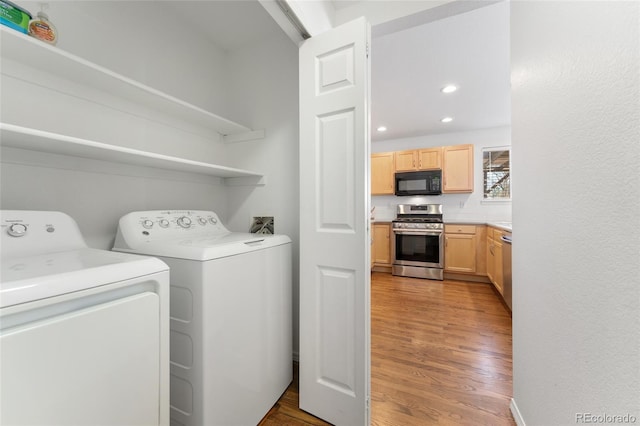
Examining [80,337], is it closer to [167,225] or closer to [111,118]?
[167,225]

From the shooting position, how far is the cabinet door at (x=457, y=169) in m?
3.99

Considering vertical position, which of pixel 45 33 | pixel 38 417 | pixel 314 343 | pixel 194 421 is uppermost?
pixel 45 33

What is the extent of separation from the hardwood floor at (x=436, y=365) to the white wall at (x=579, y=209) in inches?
14.2

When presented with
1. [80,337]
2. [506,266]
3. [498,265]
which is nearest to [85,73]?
[80,337]

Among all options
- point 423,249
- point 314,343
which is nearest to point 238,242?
point 314,343

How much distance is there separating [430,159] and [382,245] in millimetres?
1726

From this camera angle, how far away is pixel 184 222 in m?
1.51

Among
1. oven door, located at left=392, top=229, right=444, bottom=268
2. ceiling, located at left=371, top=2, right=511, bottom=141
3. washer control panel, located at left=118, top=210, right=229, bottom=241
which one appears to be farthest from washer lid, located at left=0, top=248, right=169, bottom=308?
oven door, located at left=392, top=229, right=444, bottom=268

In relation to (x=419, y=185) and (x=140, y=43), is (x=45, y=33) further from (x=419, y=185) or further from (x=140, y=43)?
(x=419, y=185)

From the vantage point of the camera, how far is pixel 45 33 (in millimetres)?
1026

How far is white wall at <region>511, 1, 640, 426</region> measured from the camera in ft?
1.83

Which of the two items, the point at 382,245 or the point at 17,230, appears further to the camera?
the point at 382,245

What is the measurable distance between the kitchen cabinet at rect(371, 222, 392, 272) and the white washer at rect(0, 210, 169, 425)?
387cm

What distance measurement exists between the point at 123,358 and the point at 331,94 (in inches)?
53.6
